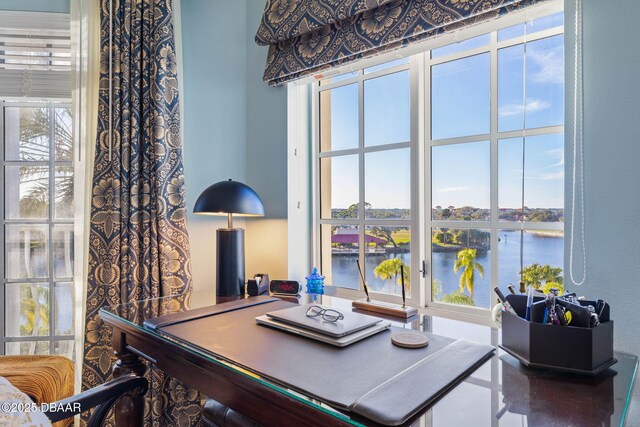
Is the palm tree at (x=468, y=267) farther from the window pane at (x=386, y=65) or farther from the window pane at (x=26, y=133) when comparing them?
the window pane at (x=26, y=133)

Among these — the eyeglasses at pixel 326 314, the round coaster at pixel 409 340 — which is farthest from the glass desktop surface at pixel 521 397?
the eyeglasses at pixel 326 314

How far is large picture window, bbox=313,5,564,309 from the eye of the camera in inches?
53.1

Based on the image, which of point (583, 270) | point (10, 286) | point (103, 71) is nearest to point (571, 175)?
point (583, 270)

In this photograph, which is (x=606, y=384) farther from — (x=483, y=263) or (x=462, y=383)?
(x=483, y=263)

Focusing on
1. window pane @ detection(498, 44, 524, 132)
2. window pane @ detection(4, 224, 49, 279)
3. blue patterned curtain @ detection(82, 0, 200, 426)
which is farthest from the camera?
window pane @ detection(4, 224, 49, 279)

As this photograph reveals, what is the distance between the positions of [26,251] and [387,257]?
195 centimetres

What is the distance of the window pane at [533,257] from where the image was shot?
4.33ft

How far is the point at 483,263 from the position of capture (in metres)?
1.51

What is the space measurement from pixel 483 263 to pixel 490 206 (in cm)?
23

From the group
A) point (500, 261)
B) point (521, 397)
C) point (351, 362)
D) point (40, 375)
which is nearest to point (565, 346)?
point (521, 397)

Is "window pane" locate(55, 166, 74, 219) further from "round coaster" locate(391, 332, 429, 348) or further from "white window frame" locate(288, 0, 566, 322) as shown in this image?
"round coaster" locate(391, 332, 429, 348)

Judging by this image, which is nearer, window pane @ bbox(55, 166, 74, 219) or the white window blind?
the white window blind

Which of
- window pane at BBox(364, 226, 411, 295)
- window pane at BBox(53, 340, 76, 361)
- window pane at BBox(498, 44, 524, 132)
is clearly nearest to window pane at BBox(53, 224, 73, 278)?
window pane at BBox(53, 340, 76, 361)

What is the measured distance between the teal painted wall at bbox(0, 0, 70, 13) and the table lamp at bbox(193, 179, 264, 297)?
1358mm
